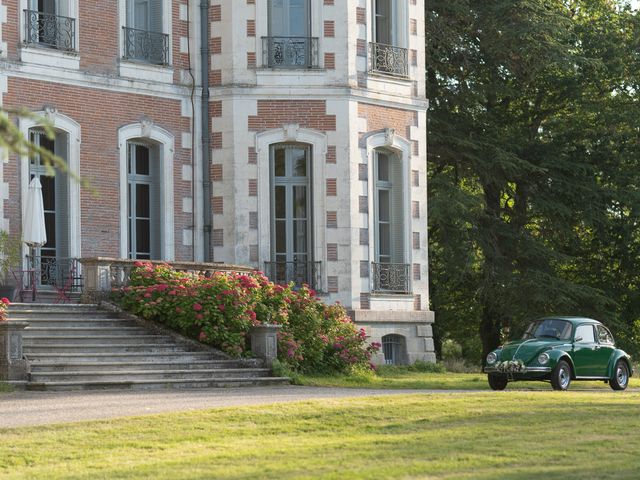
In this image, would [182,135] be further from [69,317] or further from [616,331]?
[616,331]

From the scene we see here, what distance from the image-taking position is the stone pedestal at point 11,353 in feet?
60.4

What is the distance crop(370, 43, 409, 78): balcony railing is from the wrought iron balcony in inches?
149

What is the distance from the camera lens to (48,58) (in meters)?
24.2

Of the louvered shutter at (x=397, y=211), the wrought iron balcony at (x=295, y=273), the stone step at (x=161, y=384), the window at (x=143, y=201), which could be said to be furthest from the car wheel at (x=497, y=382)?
the window at (x=143, y=201)

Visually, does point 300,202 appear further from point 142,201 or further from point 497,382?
point 497,382

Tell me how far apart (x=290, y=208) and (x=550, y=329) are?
18.5 ft

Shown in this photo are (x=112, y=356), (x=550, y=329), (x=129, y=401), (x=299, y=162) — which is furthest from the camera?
(x=299, y=162)

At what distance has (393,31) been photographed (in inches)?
1072

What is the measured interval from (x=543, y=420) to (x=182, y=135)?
1249 centimetres

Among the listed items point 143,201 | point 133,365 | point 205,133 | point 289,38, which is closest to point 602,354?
point 133,365

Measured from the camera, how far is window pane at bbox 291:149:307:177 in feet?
86.6

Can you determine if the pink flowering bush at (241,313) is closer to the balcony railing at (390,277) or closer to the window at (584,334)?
the balcony railing at (390,277)

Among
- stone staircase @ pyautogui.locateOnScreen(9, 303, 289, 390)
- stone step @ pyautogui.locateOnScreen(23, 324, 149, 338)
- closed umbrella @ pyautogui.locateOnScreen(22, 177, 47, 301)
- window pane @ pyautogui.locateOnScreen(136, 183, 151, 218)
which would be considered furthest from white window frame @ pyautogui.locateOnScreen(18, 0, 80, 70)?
stone step @ pyautogui.locateOnScreen(23, 324, 149, 338)

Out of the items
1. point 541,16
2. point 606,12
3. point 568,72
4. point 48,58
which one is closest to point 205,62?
point 48,58
